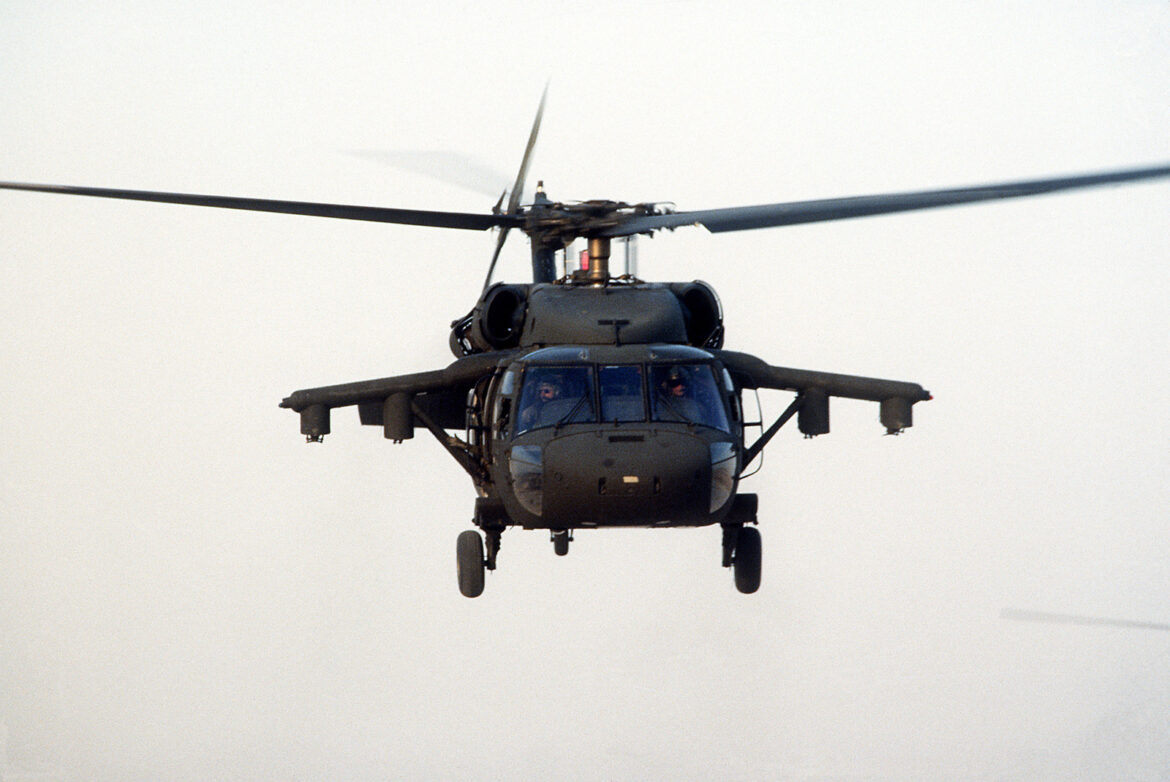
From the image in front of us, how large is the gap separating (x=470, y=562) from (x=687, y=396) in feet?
11.7

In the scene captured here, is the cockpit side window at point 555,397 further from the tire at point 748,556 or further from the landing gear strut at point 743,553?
the tire at point 748,556

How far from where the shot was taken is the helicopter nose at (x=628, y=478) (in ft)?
53.9

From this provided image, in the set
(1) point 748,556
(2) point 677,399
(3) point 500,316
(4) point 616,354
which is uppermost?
(3) point 500,316

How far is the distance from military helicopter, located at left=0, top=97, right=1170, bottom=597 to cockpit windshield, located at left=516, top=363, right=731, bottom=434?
0.02m

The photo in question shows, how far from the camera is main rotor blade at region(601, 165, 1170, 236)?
587 inches

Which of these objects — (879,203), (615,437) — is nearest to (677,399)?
(615,437)

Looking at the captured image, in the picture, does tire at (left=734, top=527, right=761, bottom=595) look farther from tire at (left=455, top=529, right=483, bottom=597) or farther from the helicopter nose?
the helicopter nose

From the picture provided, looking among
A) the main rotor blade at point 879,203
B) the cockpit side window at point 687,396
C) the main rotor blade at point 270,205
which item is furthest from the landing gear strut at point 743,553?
the main rotor blade at point 270,205

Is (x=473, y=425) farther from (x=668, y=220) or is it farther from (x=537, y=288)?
(x=668, y=220)

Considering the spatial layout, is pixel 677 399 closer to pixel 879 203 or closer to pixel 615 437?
pixel 615 437

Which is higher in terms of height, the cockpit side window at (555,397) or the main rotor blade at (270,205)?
the main rotor blade at (270,205)

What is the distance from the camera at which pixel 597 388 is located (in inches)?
686

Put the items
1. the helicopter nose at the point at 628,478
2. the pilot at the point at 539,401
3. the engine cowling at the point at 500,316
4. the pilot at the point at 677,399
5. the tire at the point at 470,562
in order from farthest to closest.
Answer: the engine cowling at the point at 500,316, the tire at the point at 470,562, the pilot at the point at 539,401, the pilot at the point at 677,399, the helicopter nose at the point at 628,478

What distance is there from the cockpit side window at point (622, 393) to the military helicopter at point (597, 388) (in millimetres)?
19
